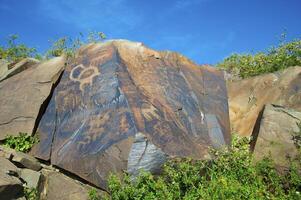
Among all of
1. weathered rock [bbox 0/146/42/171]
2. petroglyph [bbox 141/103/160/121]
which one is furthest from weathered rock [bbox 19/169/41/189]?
petroglyph [bbox 141/103/160/121]

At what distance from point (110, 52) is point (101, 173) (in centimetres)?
419

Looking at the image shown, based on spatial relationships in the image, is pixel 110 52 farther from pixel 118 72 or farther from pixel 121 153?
pixel 121 153

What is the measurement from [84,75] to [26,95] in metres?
1.70

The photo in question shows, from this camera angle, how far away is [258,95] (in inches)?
505

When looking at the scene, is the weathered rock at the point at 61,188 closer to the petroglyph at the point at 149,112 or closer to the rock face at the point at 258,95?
the petroglyph at the point at 149,112

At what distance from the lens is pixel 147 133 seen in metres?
9.38

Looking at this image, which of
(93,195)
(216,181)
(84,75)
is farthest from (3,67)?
(216,181)

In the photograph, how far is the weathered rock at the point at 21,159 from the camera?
8.98 meters

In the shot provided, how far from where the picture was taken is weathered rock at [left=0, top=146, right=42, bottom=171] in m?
8.98

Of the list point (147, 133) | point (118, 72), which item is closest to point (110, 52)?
point (118, 72)

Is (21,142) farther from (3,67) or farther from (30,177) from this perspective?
(3,67)

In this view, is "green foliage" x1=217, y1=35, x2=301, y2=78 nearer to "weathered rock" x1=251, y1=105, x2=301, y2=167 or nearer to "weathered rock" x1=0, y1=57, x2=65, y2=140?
"weathered rock" x1=251, y1=105, x2=301, y2=167

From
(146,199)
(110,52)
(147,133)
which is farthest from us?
(110,52)

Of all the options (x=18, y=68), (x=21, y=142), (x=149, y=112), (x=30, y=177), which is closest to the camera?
(x=30, y=177)
